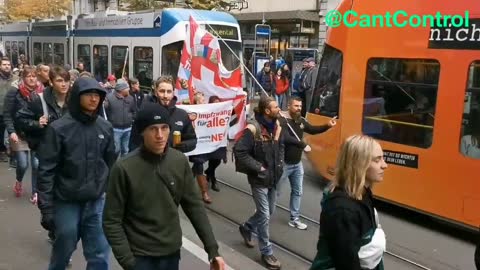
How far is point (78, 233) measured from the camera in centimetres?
379

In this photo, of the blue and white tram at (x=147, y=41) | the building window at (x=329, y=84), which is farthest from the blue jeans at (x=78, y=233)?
the blue and white tram at (x=147, y=41)

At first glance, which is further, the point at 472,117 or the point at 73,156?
the point at 472,117

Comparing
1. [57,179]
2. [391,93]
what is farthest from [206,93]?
[57,179]

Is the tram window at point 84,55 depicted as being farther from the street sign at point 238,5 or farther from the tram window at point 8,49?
the tram window at point 8,49

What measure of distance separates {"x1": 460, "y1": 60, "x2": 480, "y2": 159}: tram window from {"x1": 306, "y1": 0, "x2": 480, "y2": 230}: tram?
10 mm

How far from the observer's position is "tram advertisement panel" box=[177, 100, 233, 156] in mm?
7316

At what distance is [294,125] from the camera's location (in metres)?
6.36

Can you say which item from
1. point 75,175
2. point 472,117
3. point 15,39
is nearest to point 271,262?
point 75,175

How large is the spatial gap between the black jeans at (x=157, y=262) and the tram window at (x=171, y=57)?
31.6 ft

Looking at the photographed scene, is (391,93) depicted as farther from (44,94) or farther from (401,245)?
(44,94)

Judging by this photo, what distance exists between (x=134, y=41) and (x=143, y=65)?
73cm

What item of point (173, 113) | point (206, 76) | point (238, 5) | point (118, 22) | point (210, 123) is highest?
point (238, 5)

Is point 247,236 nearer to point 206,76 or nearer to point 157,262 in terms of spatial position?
point 157,262

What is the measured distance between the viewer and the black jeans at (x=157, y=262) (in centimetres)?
282
